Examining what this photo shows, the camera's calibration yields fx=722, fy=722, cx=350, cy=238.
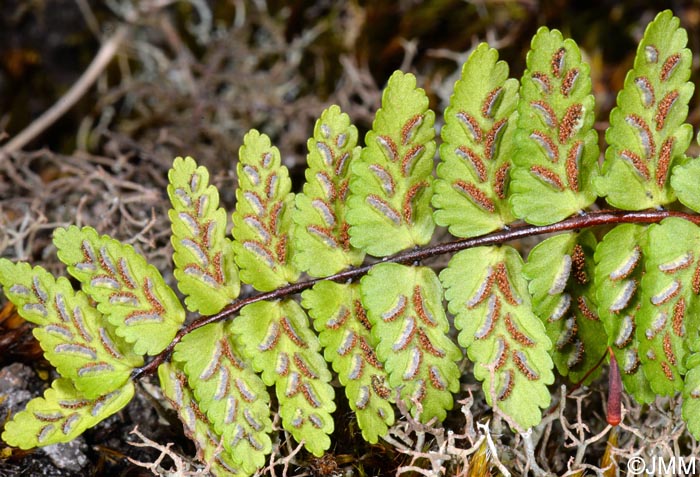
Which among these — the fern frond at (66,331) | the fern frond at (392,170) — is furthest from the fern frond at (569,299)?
the fern frond at (66,331)

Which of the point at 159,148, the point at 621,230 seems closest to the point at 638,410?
the point at 621,230

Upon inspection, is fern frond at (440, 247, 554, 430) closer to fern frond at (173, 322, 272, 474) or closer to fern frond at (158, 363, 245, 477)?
fern frond at (173, 322, 272, 474)

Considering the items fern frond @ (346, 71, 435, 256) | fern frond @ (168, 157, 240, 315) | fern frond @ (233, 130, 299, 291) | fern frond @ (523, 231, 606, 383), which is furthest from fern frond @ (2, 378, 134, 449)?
fern frond @ (523, 231, 606, 383)

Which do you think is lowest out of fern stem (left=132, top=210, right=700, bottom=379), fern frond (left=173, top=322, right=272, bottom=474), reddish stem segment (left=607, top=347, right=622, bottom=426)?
reddish stem segment (left=607, top=347, right=622, bottom=426)

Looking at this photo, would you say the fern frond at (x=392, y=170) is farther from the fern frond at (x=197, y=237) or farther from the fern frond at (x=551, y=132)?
the fern frond at (x=197, y=237)

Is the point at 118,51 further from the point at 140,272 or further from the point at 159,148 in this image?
the point at 140,272

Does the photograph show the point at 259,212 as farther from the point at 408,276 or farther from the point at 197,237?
the point at 408,276
